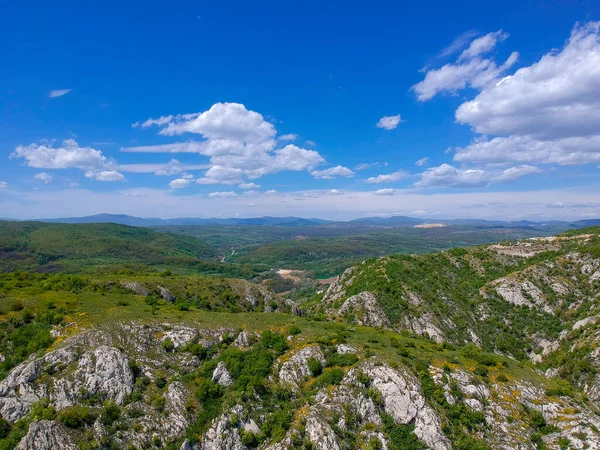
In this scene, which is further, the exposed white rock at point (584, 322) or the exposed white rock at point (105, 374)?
the exposed white rock at point (584, 322)

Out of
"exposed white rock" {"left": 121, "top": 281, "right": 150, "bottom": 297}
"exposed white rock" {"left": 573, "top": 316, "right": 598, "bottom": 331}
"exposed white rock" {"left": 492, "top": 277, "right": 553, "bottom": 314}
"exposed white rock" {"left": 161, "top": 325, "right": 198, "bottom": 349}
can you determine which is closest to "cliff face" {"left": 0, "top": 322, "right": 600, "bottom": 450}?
"exposed white rock" {"left": 161, "top": 325, "right": 198, "bottom": 349}

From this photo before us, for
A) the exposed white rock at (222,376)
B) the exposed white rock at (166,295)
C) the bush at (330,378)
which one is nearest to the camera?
the exposed white rock at (222,376)

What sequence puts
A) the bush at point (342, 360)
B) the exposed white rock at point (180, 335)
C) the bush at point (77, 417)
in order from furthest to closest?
the exposed white rock at point (180, 335) < the bush at point (342, 360) < the bush at point (77, 417)

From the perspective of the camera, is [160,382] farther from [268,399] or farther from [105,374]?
[268,399]

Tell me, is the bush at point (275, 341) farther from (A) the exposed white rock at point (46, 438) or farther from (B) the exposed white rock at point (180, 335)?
(A) the exposed white rock at point (46, 438)

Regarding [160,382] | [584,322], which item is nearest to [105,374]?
[160,382]

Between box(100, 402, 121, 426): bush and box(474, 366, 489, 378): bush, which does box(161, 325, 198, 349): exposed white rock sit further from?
box(474, 366, 489, 378): bush

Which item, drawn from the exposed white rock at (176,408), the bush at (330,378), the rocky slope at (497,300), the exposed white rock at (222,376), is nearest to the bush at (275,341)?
the exposed white rock at (222,376)
